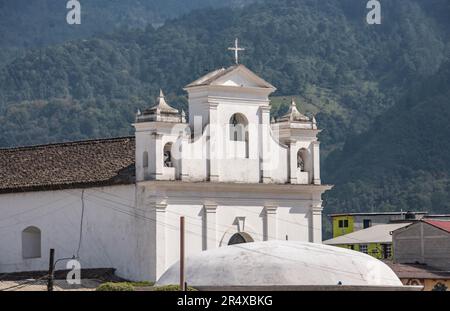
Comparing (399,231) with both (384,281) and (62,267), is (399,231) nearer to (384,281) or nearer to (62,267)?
(62,267)

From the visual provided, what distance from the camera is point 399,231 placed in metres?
118

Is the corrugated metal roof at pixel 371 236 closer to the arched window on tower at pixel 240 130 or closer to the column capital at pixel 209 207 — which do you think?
the arched window on tower at pixel 240 130

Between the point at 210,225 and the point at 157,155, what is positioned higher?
the point at 157,155

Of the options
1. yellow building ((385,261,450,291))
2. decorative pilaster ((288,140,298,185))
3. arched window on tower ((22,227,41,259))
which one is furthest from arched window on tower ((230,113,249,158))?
yellow building ((385,261,450,291))

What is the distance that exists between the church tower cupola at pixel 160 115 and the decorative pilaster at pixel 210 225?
4424mm

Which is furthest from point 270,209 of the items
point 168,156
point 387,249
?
point 387,249

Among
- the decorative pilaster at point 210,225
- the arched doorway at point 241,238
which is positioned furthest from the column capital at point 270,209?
the decorative pilaster at point 210,225

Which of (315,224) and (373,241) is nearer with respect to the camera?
(315,224)

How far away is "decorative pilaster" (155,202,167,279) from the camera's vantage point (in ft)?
267

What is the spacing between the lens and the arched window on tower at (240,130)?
8594 cm

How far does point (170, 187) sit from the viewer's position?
3238 inches

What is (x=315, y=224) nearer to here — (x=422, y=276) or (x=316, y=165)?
(x=316, y=165)

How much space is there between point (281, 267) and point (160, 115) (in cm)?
1383
